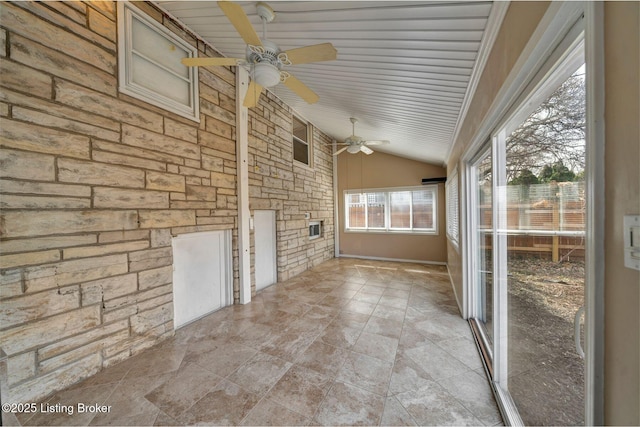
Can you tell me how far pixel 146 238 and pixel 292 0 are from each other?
2.62m

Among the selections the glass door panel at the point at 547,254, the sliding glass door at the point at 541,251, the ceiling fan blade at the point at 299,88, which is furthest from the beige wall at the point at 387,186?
the glass door panel at the point at 547,254

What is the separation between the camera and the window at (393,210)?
19.6 feet

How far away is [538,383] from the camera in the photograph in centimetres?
139

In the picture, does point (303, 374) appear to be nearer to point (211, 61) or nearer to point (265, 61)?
point (265, 61)

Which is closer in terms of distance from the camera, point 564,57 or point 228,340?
point 564,57

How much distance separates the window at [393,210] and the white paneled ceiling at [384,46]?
8.31 ft

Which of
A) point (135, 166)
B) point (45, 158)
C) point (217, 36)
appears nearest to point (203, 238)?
point (135, 166)

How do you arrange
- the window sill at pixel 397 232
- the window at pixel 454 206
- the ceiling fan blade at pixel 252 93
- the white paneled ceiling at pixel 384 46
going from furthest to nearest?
the window sill at pixel 397 232 < the window at pixel 454 206 < the ceiling fan blade at pixel 252 93 < the white paneled ceiling at pixel 384 46

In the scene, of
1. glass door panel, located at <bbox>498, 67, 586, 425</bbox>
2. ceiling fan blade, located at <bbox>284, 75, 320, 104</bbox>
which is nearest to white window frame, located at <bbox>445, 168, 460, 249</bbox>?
glass door panel, located at <bbox>498, 67, 586, 425</bbox>

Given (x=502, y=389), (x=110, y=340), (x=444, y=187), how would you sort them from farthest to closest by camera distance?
(x=444, y=187), (x=110, y=340), (x=502, y=389)

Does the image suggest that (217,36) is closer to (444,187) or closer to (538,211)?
(538,211)

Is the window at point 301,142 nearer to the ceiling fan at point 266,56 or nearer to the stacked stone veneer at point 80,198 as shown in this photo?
the stacked stone veneer at point 80,198

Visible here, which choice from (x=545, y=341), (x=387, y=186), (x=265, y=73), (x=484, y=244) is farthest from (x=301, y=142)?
(x=545, y=341)

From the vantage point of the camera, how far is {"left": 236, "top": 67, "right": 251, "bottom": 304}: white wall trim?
3.44 meters
